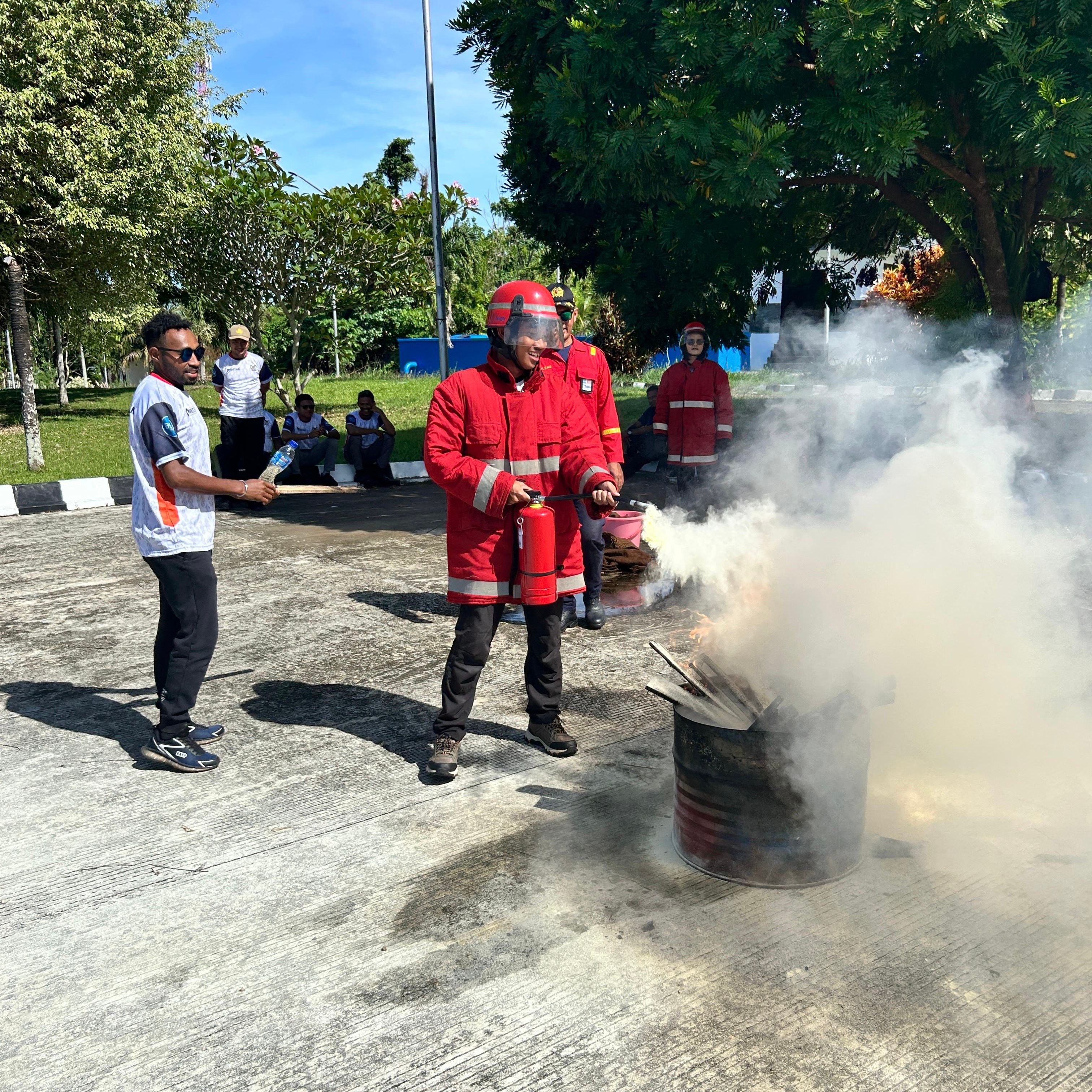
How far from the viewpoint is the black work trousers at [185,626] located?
14.5 ft

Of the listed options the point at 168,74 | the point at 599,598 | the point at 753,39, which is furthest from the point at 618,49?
the point at 168,74

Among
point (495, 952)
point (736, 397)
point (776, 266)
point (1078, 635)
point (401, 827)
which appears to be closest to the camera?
point (495, 952)

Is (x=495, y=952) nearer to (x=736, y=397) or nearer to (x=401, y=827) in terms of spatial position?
(x=401, y=827)

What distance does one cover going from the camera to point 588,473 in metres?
4.44

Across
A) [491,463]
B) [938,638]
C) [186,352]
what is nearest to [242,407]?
[186,352]

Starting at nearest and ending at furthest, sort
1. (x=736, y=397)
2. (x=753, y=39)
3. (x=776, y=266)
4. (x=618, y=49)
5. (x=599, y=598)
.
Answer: (x=599, y=598), (x=753, y=39), (x=618, y=49), (x=776, y=266), (x=736, y=397)

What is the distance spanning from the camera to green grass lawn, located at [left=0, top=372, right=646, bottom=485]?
1543cm

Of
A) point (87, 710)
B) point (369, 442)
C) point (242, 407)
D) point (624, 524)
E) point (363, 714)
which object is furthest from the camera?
point (369, 442)

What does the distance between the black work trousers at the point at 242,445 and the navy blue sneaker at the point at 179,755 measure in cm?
714

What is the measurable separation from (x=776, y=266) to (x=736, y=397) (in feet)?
24.0

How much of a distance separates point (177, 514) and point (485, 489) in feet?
4.64

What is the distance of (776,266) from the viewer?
1281 centimetres

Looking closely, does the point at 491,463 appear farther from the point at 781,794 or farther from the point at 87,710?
the point at 87,710

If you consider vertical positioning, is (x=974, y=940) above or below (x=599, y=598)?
below
